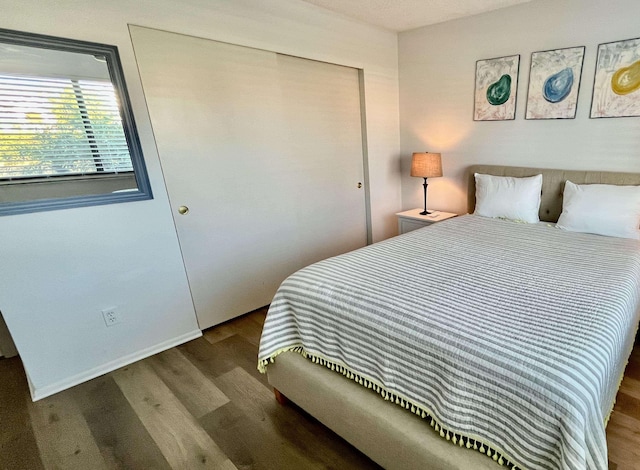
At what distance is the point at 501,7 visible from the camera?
2.51 m

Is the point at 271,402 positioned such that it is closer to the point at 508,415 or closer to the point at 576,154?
the point at 508,415

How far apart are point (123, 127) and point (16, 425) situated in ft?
5.56

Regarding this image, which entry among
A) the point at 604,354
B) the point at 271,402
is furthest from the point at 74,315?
the point at 604,354

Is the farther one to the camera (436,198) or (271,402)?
(436,198)

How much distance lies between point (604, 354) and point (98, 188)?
2.42m

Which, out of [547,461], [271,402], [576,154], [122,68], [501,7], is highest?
[501,7]

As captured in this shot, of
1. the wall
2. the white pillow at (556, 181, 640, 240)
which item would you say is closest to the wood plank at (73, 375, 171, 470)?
the white pillow at (556, 181, 640, 240)

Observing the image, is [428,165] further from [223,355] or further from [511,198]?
[223,355]

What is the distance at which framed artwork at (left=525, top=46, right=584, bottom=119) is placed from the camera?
2.29m

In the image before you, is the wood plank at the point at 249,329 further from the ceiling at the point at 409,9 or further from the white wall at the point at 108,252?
the ceiling at the point at 409,9

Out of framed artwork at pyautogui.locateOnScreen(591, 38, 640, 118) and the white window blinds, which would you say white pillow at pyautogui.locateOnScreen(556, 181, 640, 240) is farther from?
the white window blinds

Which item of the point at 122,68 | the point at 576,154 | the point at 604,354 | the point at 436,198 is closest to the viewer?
the point at 604,354

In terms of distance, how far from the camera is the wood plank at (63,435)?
1432mm

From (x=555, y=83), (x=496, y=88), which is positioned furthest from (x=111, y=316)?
(x=555, y=83)
